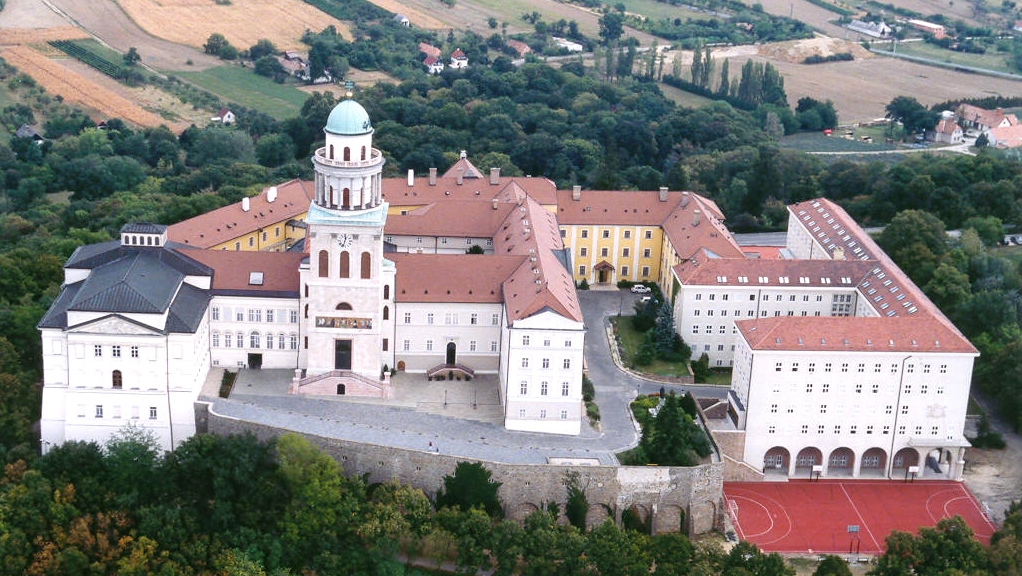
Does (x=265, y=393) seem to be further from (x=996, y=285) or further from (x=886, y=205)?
(x=886, y=205)

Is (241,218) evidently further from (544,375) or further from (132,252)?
(544,375)

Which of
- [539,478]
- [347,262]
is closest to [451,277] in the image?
[347,262]

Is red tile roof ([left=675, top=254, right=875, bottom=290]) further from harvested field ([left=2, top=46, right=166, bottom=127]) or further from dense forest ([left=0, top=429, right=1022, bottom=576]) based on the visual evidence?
harvested field ([left=2, top=46, right=166, bottom=127])

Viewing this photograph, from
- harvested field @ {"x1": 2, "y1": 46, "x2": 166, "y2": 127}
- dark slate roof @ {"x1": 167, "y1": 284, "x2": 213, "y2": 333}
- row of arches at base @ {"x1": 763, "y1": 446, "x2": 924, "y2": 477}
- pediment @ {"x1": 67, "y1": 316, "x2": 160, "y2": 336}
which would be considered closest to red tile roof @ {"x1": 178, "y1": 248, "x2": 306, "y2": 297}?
dark slate roof @ {"x1": 167, "y1": 284, "x2": 213, "y2": 333}

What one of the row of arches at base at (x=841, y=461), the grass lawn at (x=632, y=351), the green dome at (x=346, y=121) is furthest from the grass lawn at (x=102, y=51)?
the row of arches at base at (x=841, y=461)

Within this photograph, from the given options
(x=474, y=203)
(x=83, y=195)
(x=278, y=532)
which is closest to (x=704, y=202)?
(x=474, y=203)

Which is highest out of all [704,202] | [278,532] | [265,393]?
[704,202]

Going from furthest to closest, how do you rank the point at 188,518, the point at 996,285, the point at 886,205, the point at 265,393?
1. the point at 886,205
2. the point at 996,285
3. the point at 265,393
4. the point at 188,518
